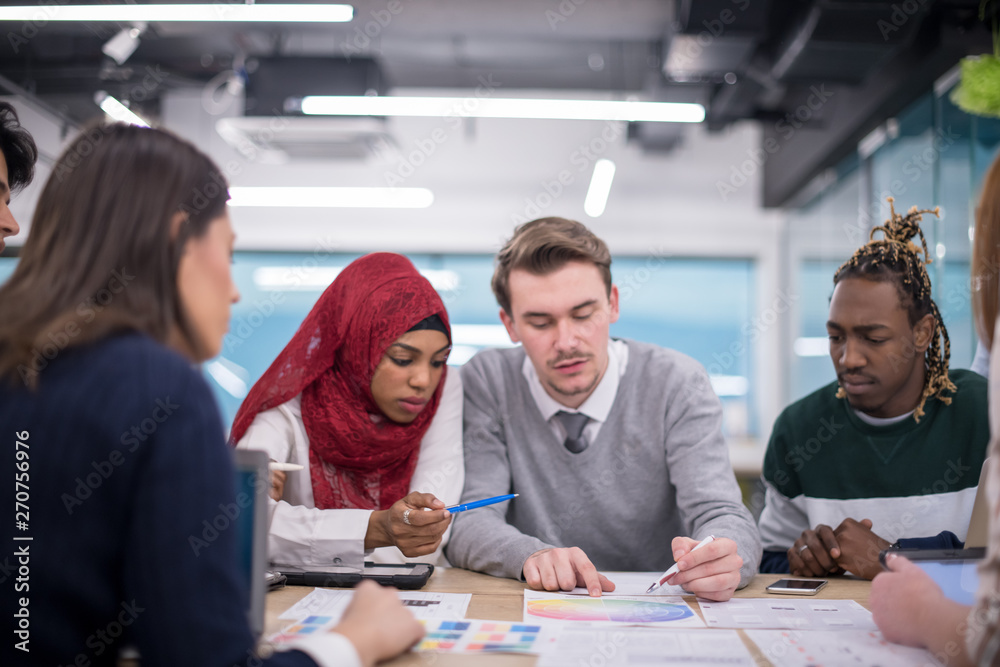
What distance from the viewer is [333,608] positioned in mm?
1116

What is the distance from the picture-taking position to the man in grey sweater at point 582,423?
5.70ft

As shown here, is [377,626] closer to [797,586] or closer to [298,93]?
[797,586]

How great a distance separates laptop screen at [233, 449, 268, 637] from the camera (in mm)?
840

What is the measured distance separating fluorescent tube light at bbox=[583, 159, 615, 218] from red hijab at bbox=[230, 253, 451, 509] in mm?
3469

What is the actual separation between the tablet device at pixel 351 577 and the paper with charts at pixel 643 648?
14.2 inches

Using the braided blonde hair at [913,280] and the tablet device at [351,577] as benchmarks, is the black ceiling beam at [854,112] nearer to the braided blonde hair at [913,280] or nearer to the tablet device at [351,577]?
the braided blonde hair at [913,280]

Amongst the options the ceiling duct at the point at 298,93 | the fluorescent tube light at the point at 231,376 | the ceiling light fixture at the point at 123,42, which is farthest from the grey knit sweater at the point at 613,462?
the fluorescent tube light at the point at 231,376

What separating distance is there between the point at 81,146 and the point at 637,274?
5.69 metres

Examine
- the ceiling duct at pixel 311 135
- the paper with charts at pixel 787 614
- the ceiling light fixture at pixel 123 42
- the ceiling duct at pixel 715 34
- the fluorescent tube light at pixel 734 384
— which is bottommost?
the fluorescent tube light at pixel 734 384

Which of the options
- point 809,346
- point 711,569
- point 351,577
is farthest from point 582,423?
point 809,346

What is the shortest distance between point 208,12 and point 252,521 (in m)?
3.13

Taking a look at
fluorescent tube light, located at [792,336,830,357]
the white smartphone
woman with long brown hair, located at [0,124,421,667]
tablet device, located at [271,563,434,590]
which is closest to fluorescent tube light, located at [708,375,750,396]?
fluorescent tube light, located at [792,336,830,357]

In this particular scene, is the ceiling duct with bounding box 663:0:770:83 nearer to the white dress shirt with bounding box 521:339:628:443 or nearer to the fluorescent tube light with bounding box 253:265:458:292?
the white dress shirt with bounding box 521:339:628:443

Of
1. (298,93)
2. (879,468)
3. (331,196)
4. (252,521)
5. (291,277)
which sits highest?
(298,93)
